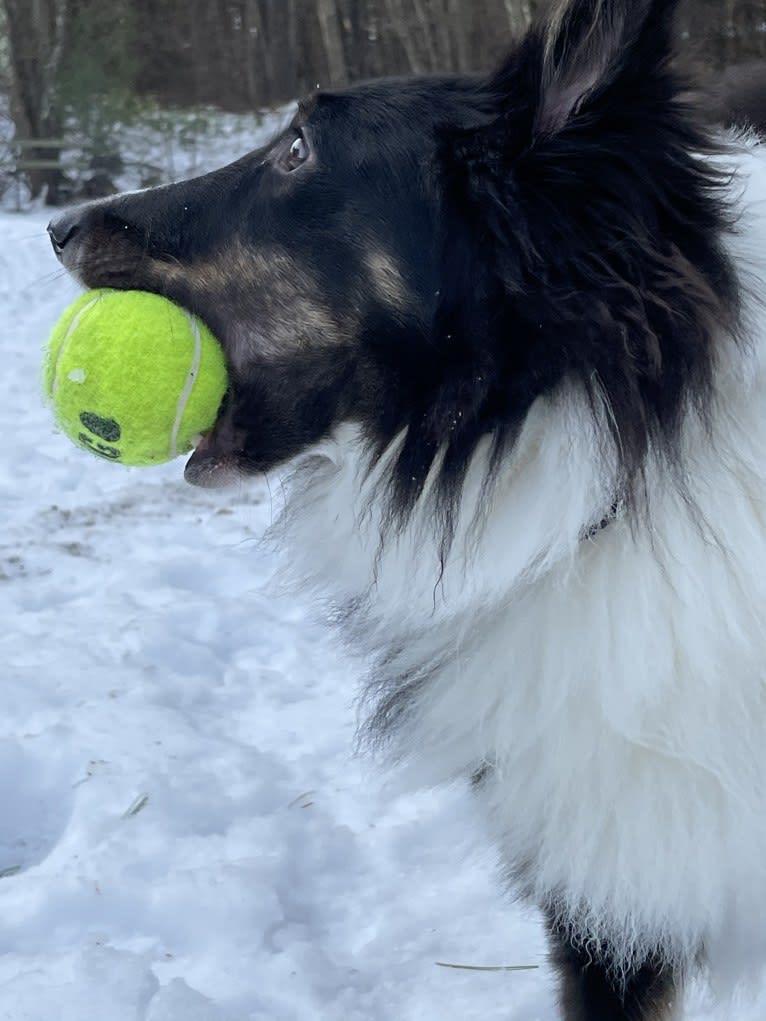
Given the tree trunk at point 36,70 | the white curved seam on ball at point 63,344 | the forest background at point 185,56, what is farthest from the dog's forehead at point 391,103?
the tree trunk at point 36,70

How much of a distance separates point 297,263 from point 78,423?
19.6 inches

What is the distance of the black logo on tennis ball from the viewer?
2.07 metres

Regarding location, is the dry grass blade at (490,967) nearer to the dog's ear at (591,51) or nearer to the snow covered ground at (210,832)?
the snow covered ground at (210,832)

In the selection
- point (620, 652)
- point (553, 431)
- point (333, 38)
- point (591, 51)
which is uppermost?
point (591, 51)

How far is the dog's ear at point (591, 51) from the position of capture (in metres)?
1.75

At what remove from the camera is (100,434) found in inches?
82.7

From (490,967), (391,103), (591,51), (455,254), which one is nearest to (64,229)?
(391,103)

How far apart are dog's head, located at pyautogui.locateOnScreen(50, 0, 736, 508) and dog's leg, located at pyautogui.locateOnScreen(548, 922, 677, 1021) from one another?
39.8 inches

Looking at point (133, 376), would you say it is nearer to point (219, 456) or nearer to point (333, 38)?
point (219, 456)

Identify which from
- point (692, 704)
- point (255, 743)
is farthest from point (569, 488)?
point (255, 743)

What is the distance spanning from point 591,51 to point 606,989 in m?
1.75

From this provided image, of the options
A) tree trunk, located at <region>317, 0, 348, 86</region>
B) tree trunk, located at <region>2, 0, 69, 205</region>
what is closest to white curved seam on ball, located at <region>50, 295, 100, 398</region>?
tree trunk, located at <region>2, 0, 69, 205</region>

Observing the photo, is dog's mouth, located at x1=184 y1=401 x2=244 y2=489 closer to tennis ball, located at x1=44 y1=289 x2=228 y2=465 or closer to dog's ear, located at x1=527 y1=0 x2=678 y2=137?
tennis ball, located at x1=44 y1=289 x2=228 y2=465

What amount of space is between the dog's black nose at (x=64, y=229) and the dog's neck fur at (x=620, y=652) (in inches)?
35.1
